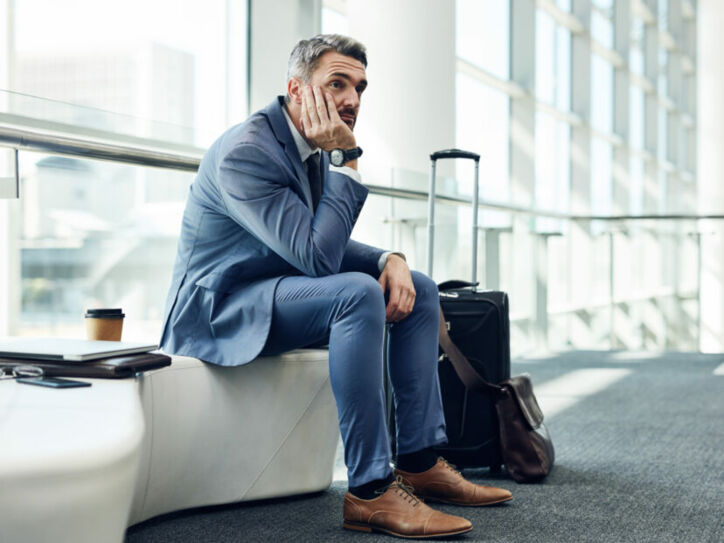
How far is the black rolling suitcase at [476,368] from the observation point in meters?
2.39

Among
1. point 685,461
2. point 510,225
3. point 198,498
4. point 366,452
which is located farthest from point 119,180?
point 510,225

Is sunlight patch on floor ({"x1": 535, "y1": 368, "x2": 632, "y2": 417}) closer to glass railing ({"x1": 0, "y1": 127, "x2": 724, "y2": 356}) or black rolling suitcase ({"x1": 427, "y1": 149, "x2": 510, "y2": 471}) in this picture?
glass railing ({"x1": 0, "y1": 127, "x2": 724, "y2": 356})

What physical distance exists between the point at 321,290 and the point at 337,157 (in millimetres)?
337

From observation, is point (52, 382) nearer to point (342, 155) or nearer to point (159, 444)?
point (159, 444)

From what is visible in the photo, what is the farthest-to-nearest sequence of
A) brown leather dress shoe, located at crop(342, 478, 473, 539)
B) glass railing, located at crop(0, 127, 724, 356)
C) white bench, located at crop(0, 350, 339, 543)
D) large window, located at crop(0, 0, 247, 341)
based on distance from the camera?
glass railing, located at crop(0, 127, 724, 356), large window, located at crop(0, 0, 247, 341), brown leather dress shoe, located at crop(342, 478, 473, 539), white bench, located at crop(0, 350, 339, 543)

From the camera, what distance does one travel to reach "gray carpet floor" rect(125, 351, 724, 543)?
1.85 metres

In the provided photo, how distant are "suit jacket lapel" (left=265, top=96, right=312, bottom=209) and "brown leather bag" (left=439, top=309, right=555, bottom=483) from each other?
0.62 metres

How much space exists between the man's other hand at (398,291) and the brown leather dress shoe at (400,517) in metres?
0.39

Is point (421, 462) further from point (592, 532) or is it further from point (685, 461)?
point (685, 461)

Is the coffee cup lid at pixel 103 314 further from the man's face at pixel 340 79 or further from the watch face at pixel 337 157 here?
the man's face at pixel 340 79

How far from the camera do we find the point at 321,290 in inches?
73.9

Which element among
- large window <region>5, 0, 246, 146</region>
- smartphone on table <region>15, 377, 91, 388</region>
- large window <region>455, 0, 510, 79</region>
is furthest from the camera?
large window <region>455, 0, 510, 79</region>

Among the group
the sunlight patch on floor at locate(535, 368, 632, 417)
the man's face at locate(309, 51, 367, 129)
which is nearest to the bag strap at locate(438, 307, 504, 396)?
the man's face at locate(309, 51, 367, 129)

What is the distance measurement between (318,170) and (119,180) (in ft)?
4.74
